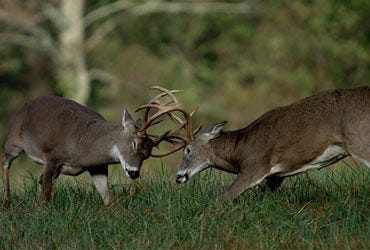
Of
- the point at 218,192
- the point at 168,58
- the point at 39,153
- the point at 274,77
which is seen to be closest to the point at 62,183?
the point at 39,153

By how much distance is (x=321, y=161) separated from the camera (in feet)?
27.8

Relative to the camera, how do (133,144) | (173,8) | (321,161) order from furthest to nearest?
1. (173,8)
2. (133,144)
3. (321,161)

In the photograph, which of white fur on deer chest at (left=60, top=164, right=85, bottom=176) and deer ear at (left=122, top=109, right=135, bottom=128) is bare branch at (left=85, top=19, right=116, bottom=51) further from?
deer ear at (left=122, top=109, right=135, bottom=128)

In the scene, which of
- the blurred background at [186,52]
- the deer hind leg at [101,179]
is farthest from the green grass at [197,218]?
the blurred background at [186,52]

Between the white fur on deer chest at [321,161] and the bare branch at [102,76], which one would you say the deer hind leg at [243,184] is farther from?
the bare branch at [102,76]

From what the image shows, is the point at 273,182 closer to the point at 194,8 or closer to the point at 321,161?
the point at 321,161

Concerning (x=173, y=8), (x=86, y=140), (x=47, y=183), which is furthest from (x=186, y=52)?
(x=47, y=183)

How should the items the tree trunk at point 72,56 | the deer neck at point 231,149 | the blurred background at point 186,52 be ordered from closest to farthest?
1. the deer neck at point 231,149
2. the blurred background at point 186,52
3. the tree trunk at point 72,56

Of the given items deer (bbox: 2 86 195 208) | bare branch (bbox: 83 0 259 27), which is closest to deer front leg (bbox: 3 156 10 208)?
deer (bbox: 2 86 195 208)

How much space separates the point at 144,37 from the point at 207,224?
70.7 ft

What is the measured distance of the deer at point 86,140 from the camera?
9.04 metres

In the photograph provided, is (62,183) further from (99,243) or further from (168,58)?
(168,58)

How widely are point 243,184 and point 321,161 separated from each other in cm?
63

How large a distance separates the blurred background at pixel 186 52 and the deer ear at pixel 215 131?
1561 cm
